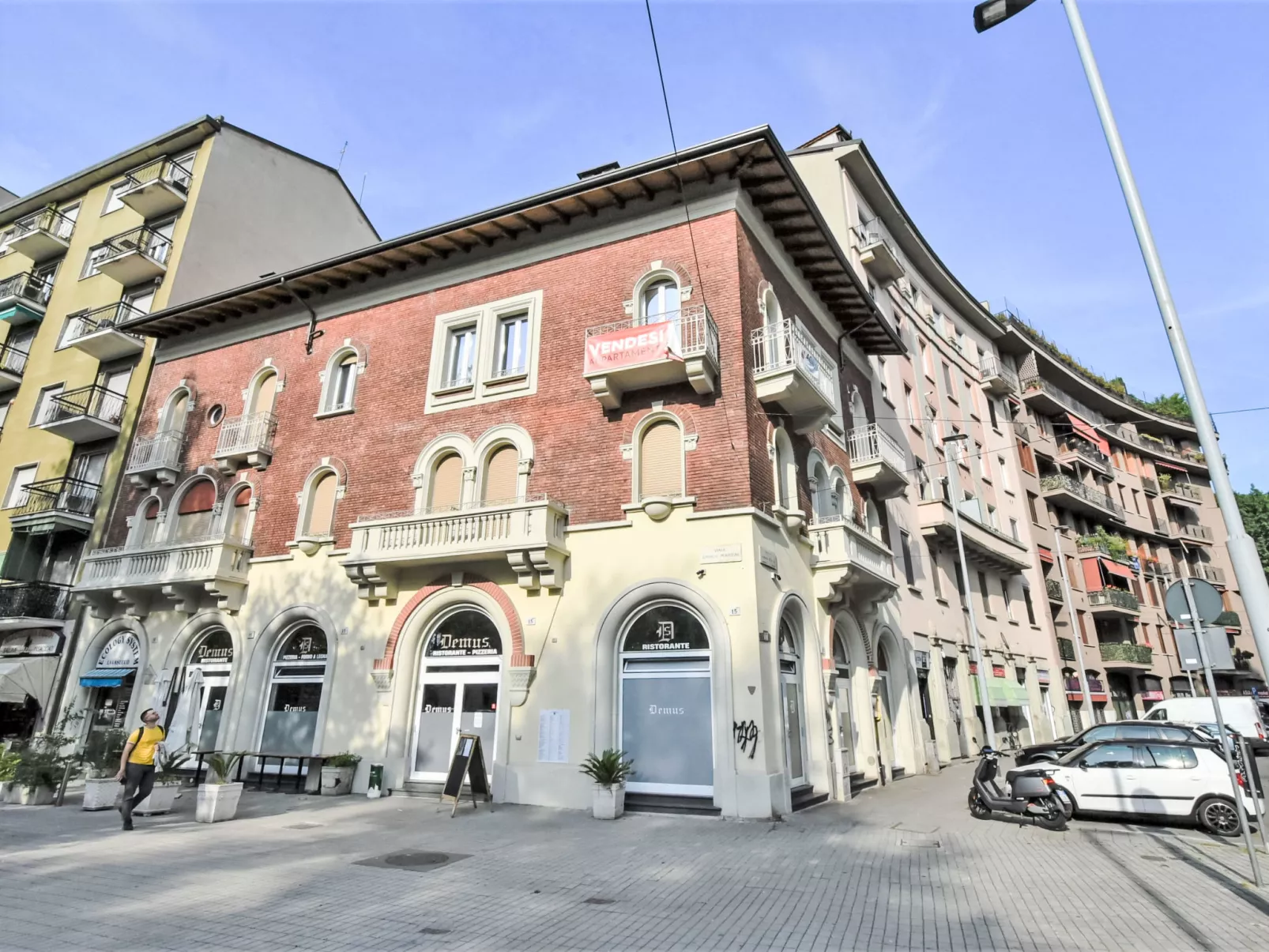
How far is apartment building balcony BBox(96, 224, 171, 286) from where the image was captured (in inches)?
963

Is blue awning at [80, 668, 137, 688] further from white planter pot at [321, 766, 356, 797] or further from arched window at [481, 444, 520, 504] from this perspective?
arched window at [481, 444, 520, 504]

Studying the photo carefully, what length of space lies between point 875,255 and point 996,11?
18073mm

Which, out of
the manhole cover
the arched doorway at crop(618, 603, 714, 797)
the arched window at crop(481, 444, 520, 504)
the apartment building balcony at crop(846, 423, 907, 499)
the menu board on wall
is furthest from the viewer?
the apartment building balcony at crop(846, 423, 907, 499)

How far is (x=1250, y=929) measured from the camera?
6.24m

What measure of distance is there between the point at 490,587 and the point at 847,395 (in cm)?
1271

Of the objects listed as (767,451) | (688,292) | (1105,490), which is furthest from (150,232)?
(1105,490)

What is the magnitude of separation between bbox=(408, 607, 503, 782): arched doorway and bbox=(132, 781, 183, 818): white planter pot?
12.7ft

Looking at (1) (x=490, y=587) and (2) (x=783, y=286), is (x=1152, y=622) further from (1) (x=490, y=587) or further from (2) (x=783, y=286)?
(1) (x=490, y=587)

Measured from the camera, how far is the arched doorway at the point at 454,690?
14.8m

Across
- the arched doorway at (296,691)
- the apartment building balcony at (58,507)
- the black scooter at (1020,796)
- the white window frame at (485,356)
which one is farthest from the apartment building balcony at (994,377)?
the apartment building balcony at (58,507)

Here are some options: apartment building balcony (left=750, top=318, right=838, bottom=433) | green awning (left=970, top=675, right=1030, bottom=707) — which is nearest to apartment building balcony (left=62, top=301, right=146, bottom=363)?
apartment building balcony (left=750, top=318, right=838, bottom=433)

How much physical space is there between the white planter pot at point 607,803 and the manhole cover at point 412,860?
3.36 m

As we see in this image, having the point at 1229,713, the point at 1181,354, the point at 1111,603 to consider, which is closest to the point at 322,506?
the point at 1181,354

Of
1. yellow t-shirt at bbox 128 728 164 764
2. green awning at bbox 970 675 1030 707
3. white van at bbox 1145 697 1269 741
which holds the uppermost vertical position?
green awning at bbox 970 675 1030 707
